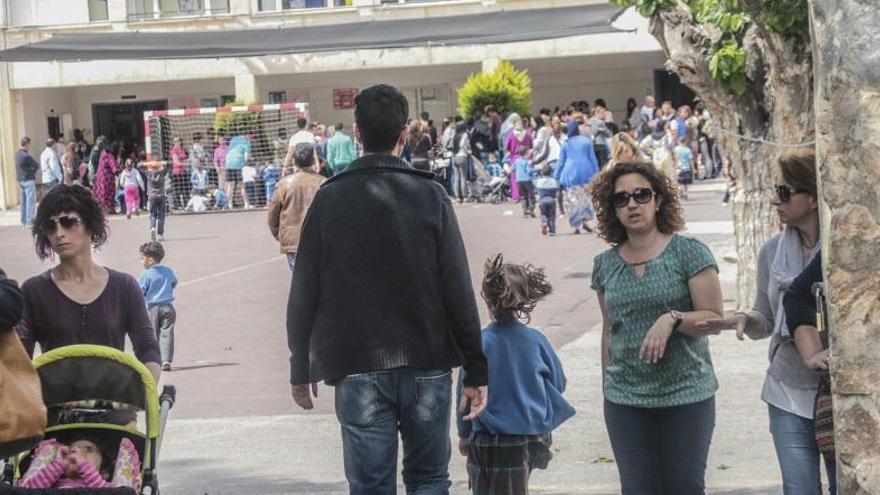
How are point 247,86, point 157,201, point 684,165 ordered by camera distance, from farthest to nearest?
point 247,86 < point 684,165 < point 157,201

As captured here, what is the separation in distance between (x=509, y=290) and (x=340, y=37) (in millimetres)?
21674

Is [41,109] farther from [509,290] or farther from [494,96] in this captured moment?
[509,290]

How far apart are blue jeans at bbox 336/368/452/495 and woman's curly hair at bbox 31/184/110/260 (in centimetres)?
151

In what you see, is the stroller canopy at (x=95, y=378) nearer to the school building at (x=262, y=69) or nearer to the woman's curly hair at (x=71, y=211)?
the woman's curly hair at (x=71, y=211)

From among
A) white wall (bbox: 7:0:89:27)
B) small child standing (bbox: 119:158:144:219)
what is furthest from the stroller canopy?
white wall (bbox: 7:0:89:27)

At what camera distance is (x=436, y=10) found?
41188mm

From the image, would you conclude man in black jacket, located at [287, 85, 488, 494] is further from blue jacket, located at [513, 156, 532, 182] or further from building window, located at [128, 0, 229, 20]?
building window, located at [128, 0, 229, 20]

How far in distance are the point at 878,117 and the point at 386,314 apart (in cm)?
213

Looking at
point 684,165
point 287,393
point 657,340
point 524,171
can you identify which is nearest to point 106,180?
point 524,171

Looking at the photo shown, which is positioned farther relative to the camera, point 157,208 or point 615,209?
point 157,208

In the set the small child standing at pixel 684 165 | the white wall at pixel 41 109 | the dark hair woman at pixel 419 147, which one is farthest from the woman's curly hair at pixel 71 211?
the white wall at pixel 41 109

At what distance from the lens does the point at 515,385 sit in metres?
6.16

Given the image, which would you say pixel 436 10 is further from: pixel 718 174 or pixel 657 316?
pixel 657 316

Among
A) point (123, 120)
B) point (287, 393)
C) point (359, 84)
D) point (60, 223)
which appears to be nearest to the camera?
point (60, 223)
